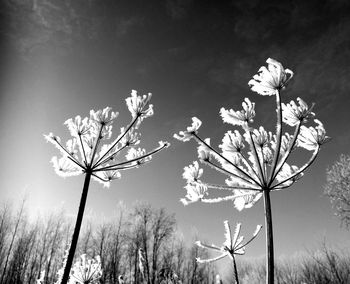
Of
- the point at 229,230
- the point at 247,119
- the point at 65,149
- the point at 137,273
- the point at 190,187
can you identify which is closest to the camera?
the point at 247,119

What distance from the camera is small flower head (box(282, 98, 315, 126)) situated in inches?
155

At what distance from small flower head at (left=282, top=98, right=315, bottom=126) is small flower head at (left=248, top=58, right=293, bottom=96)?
303 mm

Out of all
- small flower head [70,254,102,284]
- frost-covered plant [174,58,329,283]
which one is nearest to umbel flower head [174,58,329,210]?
frost-covered plant [174,58,329,283]

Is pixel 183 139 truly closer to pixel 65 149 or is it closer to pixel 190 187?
pixel 190 187

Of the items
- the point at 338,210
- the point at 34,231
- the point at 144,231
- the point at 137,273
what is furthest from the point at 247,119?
the point at 34,231

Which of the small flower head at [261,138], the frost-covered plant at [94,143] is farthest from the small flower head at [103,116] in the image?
the small flower head at [261,138]

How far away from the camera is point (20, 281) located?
4941 cm

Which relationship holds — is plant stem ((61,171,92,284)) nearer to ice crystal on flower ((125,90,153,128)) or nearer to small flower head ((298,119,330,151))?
A: ice crystal on flower ((125,90,153,128))

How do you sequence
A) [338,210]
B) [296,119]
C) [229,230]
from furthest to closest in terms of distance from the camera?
[338,210] → [229,230] → [296,119]

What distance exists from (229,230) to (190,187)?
4565 millimetres

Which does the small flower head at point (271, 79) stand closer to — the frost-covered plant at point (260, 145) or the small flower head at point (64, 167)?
the frost-covered plant at point (260, 145)

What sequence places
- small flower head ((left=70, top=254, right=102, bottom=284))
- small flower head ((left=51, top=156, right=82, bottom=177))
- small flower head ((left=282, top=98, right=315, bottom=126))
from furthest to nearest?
small flower head ((left=70, top=254, right=102, bottom=284)) < small flower head ((left=51, top=156, right=82, bottom=177)) < small flower head ((left=282, top=98, right=315, bottom=126))

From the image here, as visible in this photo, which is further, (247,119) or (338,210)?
(338,210)

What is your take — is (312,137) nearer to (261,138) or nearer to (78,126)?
(261,138)
